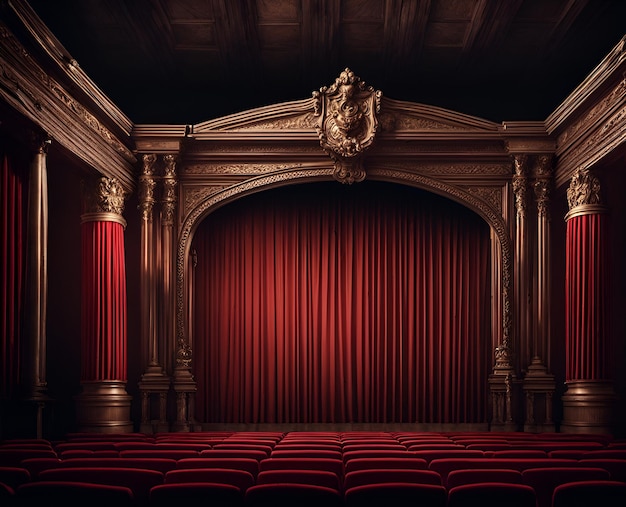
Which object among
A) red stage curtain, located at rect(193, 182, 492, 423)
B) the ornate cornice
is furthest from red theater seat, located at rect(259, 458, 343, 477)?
red stage curtain, located at rect(193, 182, 492, 423)

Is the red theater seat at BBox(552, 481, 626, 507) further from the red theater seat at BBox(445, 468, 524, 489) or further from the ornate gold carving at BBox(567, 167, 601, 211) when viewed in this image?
the ornate gold carving at BBox(567, 167, 601, 211)

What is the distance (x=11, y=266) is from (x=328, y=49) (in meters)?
4.80

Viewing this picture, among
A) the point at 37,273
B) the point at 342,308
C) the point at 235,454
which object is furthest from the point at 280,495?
the point at 342,308

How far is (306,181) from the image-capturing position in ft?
34.8

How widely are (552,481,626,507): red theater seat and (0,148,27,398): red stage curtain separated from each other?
511cm

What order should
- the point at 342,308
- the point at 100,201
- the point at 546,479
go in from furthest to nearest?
the point at 342,308, the point at 100,201, the point at 546,479

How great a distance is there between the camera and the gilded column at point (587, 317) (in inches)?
353

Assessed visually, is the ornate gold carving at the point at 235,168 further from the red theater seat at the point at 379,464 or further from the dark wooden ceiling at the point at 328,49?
the red theater seat at the point at 379,464

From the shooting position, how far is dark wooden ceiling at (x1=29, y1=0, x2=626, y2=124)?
358 inches

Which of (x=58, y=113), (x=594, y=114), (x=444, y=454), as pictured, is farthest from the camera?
(x=594, y=114)

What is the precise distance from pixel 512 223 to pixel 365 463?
22.5 ft

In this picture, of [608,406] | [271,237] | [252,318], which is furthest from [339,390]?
[608,406]

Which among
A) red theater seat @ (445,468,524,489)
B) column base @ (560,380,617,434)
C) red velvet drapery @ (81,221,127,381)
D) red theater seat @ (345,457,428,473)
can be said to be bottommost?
column base @ (560,380,617,434)

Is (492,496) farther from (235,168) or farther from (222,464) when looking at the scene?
(235,168)
